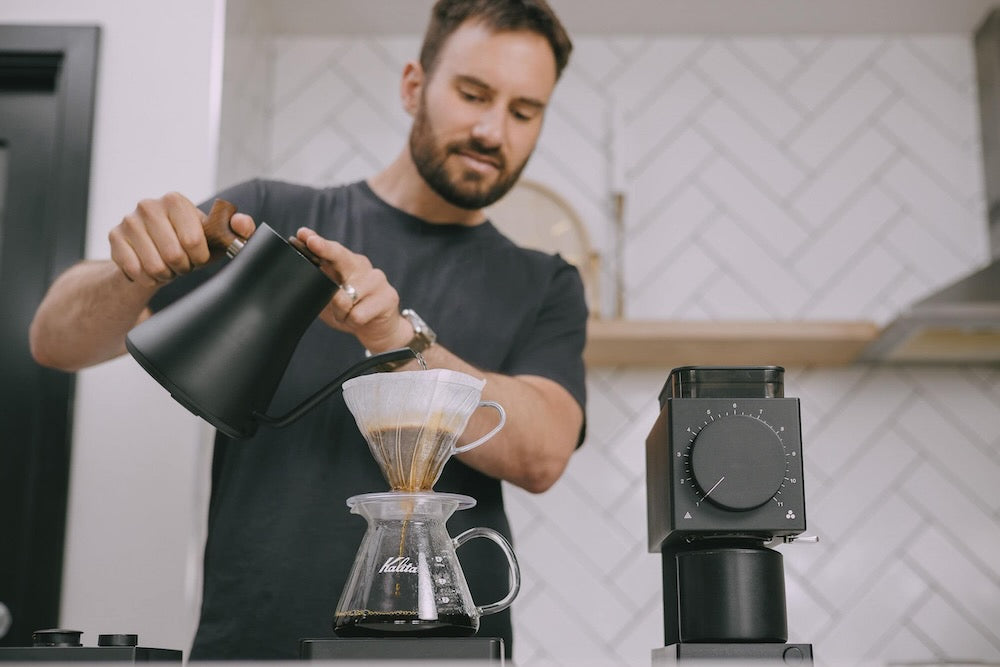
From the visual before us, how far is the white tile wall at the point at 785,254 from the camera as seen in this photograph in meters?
2.18

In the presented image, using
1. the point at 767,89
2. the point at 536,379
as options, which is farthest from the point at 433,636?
the point at 767,89

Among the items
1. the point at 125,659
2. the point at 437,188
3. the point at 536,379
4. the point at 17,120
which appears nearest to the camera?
the point at 125,659

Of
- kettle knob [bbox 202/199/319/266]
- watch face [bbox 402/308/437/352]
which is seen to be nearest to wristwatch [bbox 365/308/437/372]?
watch face [bbox 402/308/437/352]

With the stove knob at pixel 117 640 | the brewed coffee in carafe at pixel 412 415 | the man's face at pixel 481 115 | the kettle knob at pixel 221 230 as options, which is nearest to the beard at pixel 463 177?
the man's face at pixel 481 115

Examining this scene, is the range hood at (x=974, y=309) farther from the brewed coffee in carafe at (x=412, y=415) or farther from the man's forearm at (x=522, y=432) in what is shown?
the brewed coffee in carafe at (x=412, y=415)

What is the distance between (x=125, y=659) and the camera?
0.71 metres

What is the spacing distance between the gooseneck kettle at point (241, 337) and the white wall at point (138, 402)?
0.75m

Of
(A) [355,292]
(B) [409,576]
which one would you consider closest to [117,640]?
(B) [409,576]

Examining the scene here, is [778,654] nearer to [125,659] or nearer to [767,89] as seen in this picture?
[125,659]

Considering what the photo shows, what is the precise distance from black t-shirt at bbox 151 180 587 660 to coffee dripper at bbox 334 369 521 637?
0.41 m

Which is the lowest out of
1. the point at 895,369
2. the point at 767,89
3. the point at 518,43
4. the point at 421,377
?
the point at 421,377

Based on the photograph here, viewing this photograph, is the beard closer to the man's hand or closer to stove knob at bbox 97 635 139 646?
the man's hand

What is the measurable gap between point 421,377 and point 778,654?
33cm

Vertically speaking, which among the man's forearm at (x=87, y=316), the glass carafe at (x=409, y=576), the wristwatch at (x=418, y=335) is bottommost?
the glass carafe at (x=409, y=576)
